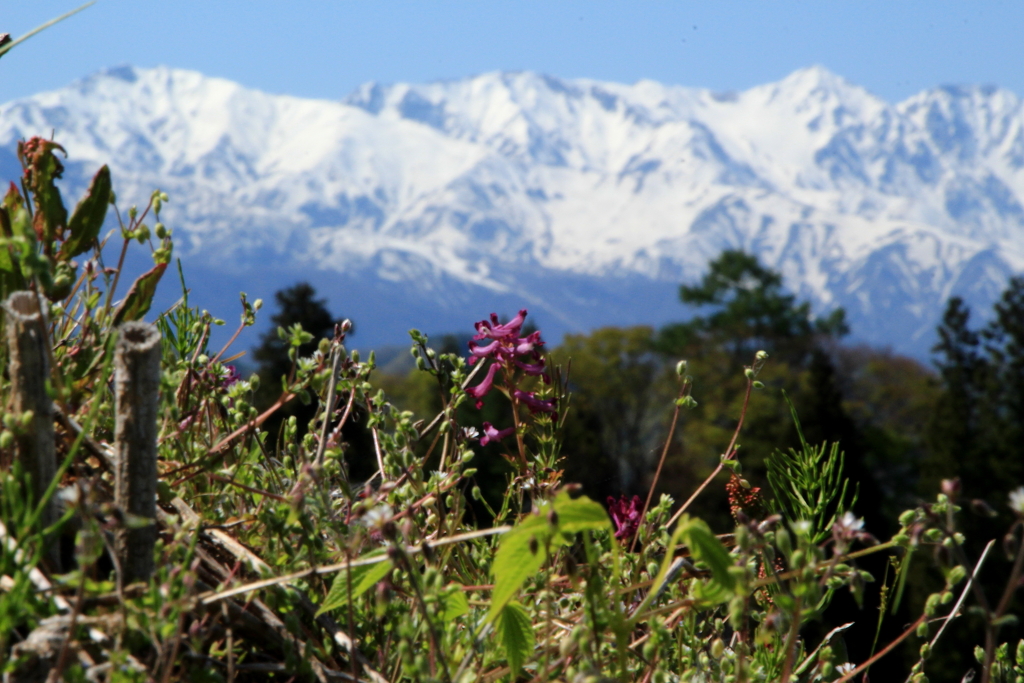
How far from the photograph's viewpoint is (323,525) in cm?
91

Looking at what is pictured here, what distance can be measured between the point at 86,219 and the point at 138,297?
142 millimetres

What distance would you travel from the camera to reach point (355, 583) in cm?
80

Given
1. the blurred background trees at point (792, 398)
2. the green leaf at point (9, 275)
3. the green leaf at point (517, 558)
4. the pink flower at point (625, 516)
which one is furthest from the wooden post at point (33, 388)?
the blurred background trees at point (792, 398)

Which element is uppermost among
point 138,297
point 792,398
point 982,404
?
point 138,297

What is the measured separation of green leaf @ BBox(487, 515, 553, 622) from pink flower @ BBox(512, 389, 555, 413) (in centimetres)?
61

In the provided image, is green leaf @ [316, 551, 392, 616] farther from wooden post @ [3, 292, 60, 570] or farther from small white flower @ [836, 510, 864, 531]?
small white flower @ [836, 510, 864, 531]

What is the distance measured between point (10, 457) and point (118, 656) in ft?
0.97

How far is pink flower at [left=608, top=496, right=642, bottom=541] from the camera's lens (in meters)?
1.38

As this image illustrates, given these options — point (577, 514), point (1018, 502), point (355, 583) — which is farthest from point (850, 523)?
point (355, 583)

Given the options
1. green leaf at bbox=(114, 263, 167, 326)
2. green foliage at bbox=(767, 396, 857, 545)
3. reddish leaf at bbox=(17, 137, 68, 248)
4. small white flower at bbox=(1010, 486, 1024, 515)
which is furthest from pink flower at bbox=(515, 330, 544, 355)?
small white flower at bbox=(1010, 486, 1024, 515)

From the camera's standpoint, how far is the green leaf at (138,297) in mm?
981

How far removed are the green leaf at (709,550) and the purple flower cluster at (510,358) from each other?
2.11 ft

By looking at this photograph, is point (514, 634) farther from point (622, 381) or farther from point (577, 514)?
point (622, 381)

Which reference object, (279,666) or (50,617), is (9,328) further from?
(279,666)
